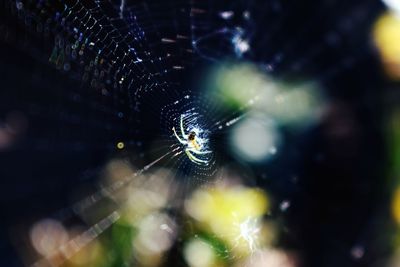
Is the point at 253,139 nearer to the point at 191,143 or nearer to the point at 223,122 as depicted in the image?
the point at 223,122

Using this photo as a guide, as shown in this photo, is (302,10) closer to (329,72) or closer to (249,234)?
(329,72)

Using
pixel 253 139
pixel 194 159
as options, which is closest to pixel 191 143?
pixel 194 159

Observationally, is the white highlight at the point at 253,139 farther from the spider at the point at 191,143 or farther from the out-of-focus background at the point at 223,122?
the spider at the point at 191,143

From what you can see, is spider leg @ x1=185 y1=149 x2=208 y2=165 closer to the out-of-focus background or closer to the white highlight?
the out-of-focus background

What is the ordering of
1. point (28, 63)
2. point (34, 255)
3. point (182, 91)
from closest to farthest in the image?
1. point (34, 255)
2. point (28, 63)
3. point (182, 91)

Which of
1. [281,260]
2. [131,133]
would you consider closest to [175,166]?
[131,133]

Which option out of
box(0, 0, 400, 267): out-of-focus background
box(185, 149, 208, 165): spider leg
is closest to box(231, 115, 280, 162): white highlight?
box(0, 0, 400, 267): out-of-focus background

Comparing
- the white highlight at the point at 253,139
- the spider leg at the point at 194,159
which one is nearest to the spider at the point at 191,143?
the spider leg at the point at 194,159

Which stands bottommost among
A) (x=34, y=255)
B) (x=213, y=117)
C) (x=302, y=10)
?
(x=34, y=255)

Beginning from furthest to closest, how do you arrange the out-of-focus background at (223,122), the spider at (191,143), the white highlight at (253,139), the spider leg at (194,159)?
the spider at (191,143) → the spider leg at (194,159) → the white highlight at (253,139) → the out-of-focus background at (223,122)
